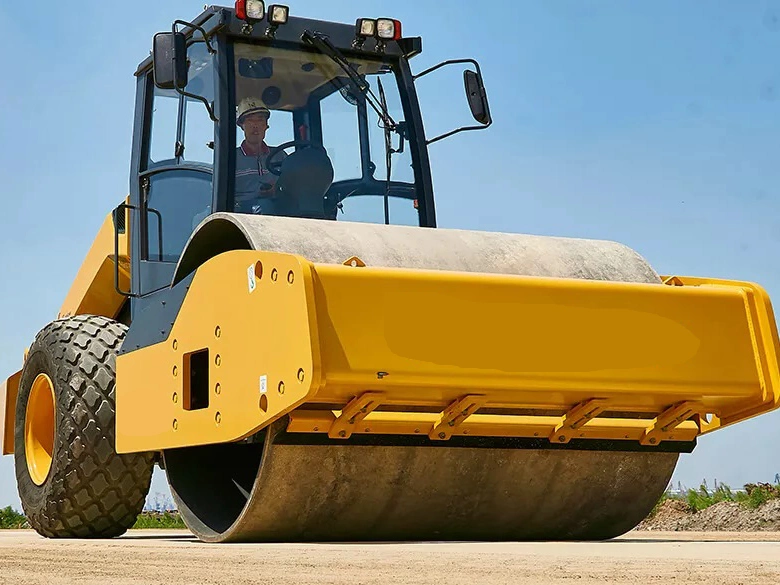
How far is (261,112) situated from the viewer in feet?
23.7

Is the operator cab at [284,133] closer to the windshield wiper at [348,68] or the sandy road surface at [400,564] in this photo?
the windshield wiper at [348,68]

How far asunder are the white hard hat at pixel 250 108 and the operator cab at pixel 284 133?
1 centimetres

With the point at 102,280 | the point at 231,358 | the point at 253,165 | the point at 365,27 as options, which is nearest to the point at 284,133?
the point at 253,165

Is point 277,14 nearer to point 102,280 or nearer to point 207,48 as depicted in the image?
point 207,48

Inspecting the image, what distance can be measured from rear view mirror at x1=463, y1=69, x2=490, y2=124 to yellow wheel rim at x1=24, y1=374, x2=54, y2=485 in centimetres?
305

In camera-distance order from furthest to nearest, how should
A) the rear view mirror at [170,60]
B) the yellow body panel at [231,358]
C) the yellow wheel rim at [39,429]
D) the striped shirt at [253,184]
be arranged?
the yellow wheel rim at [39,429]
the striped shirt at [253,184]
the rear view mirror at [170,60]
the yellow body panel at [231,358]

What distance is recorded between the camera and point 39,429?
795 cm

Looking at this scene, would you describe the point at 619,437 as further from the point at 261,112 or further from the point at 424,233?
the point at 261,112

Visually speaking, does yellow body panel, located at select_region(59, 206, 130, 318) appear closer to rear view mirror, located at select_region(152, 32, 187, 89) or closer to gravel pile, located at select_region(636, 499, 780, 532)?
rear view mirror, located at select_region(152, 32, 187, 89)

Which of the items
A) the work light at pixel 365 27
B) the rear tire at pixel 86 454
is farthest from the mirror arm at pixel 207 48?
the rear tire at pixel 86 454

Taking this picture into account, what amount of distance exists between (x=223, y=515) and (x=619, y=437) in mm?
1929

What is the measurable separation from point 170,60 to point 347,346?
228cm

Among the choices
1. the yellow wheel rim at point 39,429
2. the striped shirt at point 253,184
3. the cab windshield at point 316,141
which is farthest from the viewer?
the yellow wheel rim at point 39,429

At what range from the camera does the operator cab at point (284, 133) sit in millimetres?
7055
